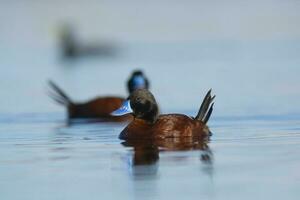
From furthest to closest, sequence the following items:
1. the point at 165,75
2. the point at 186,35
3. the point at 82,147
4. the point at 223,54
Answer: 1. the point at 186,35
2. the point at 223,54
3. the point at 165,75
4. the point at 82,147

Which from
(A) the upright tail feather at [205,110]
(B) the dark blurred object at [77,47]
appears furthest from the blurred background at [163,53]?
(A) the upright tail feather at [205,110]

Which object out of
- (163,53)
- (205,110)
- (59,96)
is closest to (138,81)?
(59,96)

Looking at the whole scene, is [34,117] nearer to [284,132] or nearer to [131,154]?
[284,132]

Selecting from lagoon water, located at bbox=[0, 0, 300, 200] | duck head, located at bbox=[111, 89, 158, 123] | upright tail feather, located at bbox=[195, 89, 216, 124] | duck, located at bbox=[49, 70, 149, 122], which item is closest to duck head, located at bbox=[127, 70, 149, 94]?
duck, located at bbox=[49, 70, 149, 122]

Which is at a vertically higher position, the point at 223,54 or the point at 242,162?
the point at 223,54

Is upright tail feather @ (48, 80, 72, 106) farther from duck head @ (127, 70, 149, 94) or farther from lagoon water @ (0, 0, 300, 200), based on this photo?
duck head @ (127, 70, 149, 94)

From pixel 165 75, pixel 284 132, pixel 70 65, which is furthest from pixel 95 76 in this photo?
pixel 284 132
